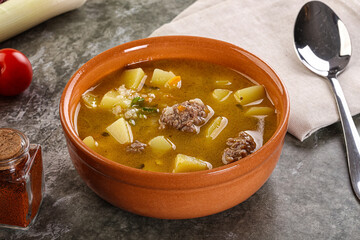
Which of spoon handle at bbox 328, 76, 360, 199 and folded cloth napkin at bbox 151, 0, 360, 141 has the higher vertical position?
folded cloth napkin at bbox 151, 0, 360, 141

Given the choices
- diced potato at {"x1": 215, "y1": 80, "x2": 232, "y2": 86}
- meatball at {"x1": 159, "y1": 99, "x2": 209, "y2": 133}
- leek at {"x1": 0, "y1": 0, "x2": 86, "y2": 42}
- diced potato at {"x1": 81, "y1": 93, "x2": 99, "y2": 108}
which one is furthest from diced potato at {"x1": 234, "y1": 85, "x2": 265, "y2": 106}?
leek at {"x1": 0, "y1": 0, "x2": 86, "y2": 42}

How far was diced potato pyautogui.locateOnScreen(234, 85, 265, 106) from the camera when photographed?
2.40m

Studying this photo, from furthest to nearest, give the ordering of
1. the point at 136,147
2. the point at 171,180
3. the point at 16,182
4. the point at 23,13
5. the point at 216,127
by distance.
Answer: the point at 23,13
the point at 216,127
the point at 136,147
the point at 16,182
the point at 171,180

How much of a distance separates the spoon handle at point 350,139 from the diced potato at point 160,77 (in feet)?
3.05

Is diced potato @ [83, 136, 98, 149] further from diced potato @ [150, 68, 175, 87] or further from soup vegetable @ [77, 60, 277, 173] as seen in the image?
diced potato @ [150, 68, 175, 87]

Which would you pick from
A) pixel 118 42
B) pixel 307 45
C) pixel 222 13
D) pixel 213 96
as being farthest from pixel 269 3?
pixel 213 96

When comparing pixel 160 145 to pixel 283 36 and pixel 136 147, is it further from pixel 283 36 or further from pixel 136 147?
pixel 283 36

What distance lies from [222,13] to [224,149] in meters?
1.53

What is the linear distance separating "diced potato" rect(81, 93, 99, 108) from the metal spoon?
1.29 m

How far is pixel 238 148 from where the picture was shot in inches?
81.4

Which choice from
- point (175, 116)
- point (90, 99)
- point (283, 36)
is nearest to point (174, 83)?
point (175, 116)

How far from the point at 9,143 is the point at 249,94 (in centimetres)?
114

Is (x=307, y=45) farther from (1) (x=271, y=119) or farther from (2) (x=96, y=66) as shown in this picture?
(2) (x=96, y=66)

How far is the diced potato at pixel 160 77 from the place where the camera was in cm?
252
